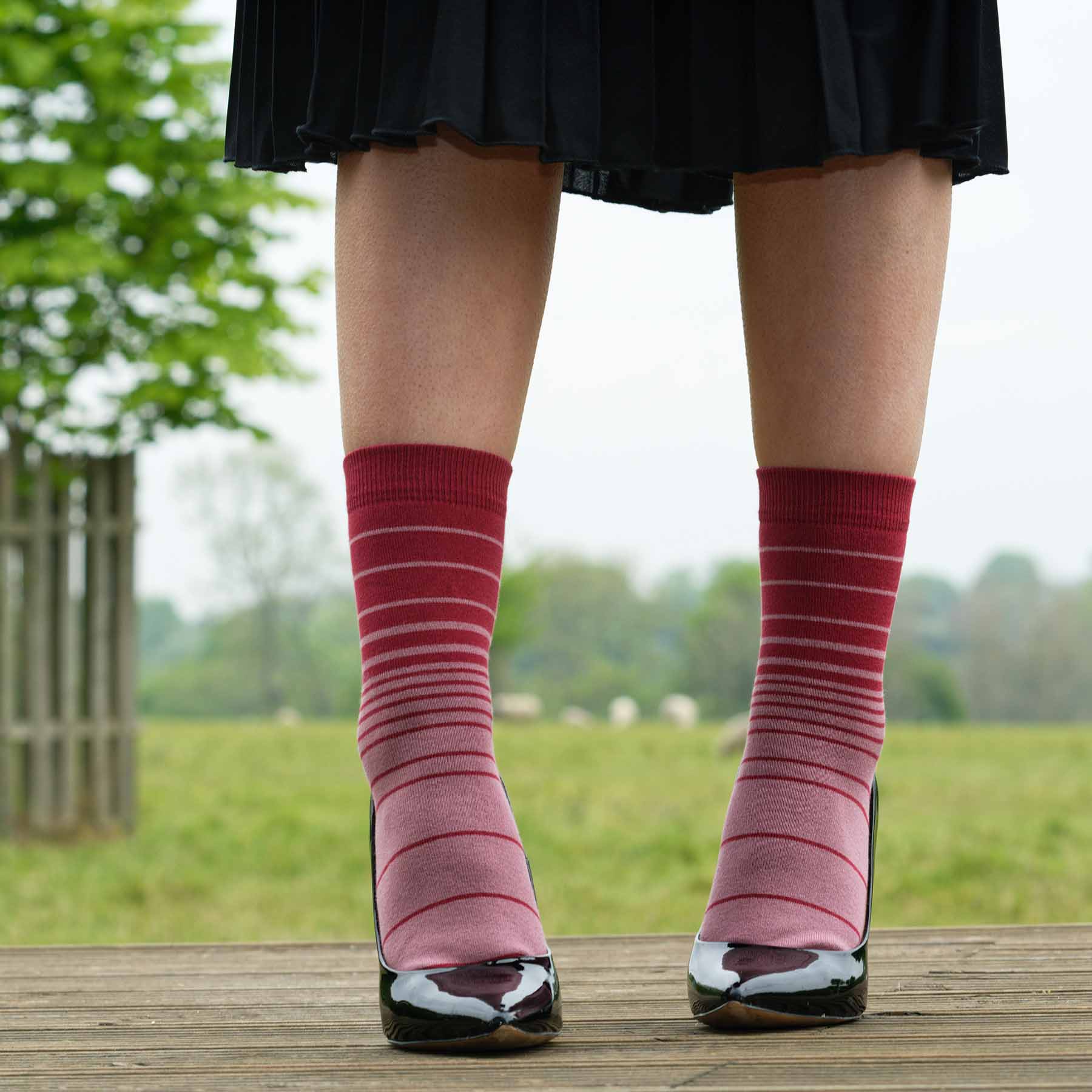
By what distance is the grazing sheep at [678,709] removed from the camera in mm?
11891

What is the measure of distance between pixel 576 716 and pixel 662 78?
11.1 m

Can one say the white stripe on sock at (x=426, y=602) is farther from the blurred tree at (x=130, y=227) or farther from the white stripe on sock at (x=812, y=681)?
the blurred tree at (x=130, y=227)

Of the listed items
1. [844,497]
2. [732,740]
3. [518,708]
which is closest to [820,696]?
[844,497]

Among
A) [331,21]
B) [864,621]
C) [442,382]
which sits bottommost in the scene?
[864,621]

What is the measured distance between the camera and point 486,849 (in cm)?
75

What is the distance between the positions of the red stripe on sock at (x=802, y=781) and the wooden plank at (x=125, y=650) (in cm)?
409

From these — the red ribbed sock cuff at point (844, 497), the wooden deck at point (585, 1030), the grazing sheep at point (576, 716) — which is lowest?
the wooden deck at point (585, 1030)

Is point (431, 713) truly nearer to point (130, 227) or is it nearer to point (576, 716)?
point (130, 227)

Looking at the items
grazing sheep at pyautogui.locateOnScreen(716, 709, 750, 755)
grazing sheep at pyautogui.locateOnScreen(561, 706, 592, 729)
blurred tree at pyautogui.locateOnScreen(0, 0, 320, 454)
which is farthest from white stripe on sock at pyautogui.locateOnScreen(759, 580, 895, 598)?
grazing sheep at pyautogui.locateOnScreen(561, 706, 592, 729)

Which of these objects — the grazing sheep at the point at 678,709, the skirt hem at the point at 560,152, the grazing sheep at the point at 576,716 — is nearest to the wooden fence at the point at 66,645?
the skirt hem at the point at 560,152

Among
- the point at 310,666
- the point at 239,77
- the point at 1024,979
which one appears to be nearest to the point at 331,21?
the point at 239,77

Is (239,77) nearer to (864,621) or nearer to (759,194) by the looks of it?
(759,194)

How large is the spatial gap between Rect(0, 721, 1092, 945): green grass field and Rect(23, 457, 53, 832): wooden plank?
0.51 feet

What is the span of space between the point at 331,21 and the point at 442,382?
0.23m
